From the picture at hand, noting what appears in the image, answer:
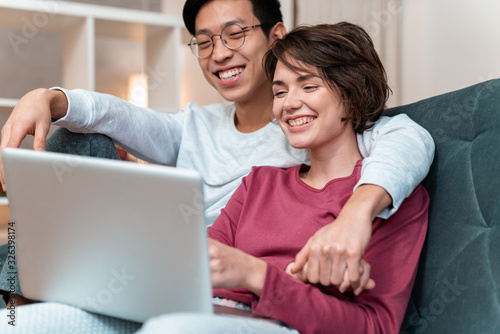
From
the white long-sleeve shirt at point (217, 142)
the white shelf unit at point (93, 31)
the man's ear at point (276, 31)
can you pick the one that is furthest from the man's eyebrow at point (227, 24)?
the white shelf unit at point (93, 31)

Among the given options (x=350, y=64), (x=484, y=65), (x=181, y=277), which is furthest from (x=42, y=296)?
(x=484, y=65)

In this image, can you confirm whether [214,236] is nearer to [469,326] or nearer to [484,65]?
[469,326]

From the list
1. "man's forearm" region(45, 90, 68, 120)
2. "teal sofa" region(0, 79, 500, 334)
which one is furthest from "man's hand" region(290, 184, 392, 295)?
"man's forearm" region(45, 90, 68, 120)

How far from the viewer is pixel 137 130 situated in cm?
146

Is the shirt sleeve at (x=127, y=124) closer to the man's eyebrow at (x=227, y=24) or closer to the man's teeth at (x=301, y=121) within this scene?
the man's eyebrow at (x=227, y=24)

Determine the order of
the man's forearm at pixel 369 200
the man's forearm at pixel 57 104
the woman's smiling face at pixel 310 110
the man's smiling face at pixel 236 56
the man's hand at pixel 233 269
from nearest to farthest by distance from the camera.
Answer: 1. the man's hand at pixel 233 269
2. the man's forearm at pixel 369 200
3. the woman's smiling face at pixel 310 110
4. the man's forearm at pixel 57 104
5. the man's smiling face at pixel 236 56

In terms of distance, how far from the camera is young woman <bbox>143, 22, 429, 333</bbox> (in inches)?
38.3

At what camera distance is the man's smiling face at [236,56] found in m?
1.54

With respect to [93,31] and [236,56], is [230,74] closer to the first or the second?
[236,56]

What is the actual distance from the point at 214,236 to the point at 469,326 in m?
0.51

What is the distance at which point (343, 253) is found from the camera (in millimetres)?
846

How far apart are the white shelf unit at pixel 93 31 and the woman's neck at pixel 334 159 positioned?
5.23 ft

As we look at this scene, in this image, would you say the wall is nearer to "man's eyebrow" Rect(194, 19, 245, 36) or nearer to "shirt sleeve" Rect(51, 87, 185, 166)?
"man's eyebrow" Rect(194, 19, 245, 36)

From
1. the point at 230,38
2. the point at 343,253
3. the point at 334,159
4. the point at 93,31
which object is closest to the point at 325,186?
the point at 334,159
